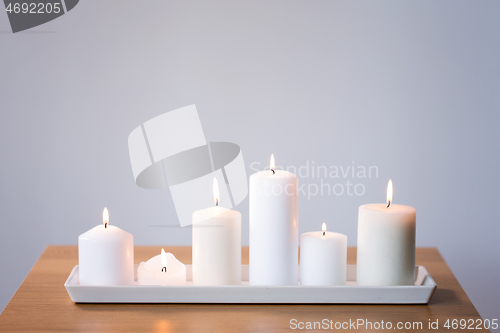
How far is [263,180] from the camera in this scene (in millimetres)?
707

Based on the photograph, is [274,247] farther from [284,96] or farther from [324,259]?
[284,96]

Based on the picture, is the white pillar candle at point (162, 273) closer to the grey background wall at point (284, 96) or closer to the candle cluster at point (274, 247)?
the candle cluster at point (274, 247)

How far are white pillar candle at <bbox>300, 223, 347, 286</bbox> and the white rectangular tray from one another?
3 centimetres

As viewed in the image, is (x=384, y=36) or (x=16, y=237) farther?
(x=16, y=237)

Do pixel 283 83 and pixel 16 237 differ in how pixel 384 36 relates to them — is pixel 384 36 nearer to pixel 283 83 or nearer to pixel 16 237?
pixel 283 83

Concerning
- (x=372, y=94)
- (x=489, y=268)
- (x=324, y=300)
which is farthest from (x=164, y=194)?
(x=489, y=268)

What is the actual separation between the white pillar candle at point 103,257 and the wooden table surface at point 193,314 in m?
0.04

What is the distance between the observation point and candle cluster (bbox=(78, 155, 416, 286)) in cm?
70

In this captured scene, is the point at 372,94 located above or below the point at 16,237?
above

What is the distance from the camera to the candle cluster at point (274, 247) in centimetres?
70

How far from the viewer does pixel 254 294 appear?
69cm

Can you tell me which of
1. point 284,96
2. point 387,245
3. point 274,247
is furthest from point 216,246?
point 284,96

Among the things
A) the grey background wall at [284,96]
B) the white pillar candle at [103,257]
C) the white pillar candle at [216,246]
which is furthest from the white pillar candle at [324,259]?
the grey background wall at [284,96]

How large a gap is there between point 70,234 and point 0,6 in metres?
0.83
